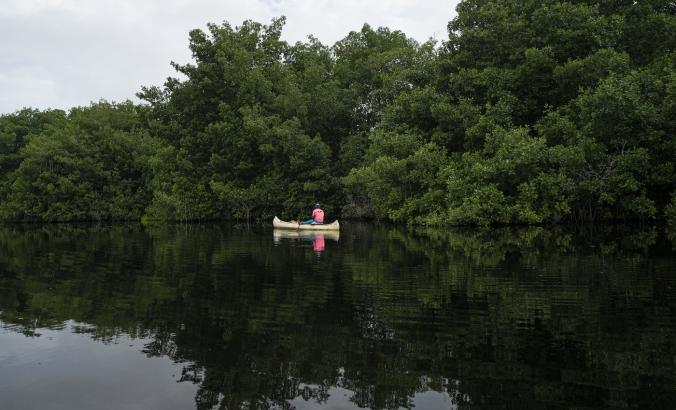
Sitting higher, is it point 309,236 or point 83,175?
point 83,175

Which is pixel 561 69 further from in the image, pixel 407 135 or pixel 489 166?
pixel 407 135

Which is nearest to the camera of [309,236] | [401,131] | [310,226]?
[309,236]

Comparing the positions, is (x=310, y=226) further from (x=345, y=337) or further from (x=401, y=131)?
(x=345, y=337)

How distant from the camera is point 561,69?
1222 inches

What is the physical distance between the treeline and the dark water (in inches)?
624

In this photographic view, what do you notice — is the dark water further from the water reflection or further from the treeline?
the treeline

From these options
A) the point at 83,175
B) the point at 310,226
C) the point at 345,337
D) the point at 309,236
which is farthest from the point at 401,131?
the point at 83,175

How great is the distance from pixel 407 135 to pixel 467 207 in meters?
8.75

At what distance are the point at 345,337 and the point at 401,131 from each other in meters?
31.0

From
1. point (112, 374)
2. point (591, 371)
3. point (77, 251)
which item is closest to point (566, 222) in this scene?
point (77, 251)

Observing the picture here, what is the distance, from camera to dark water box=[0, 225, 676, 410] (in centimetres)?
525

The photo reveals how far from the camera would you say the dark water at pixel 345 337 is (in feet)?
17.2

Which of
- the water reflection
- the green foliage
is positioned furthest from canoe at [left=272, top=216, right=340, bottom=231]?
the green foliage

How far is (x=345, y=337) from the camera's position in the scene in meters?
7.11
